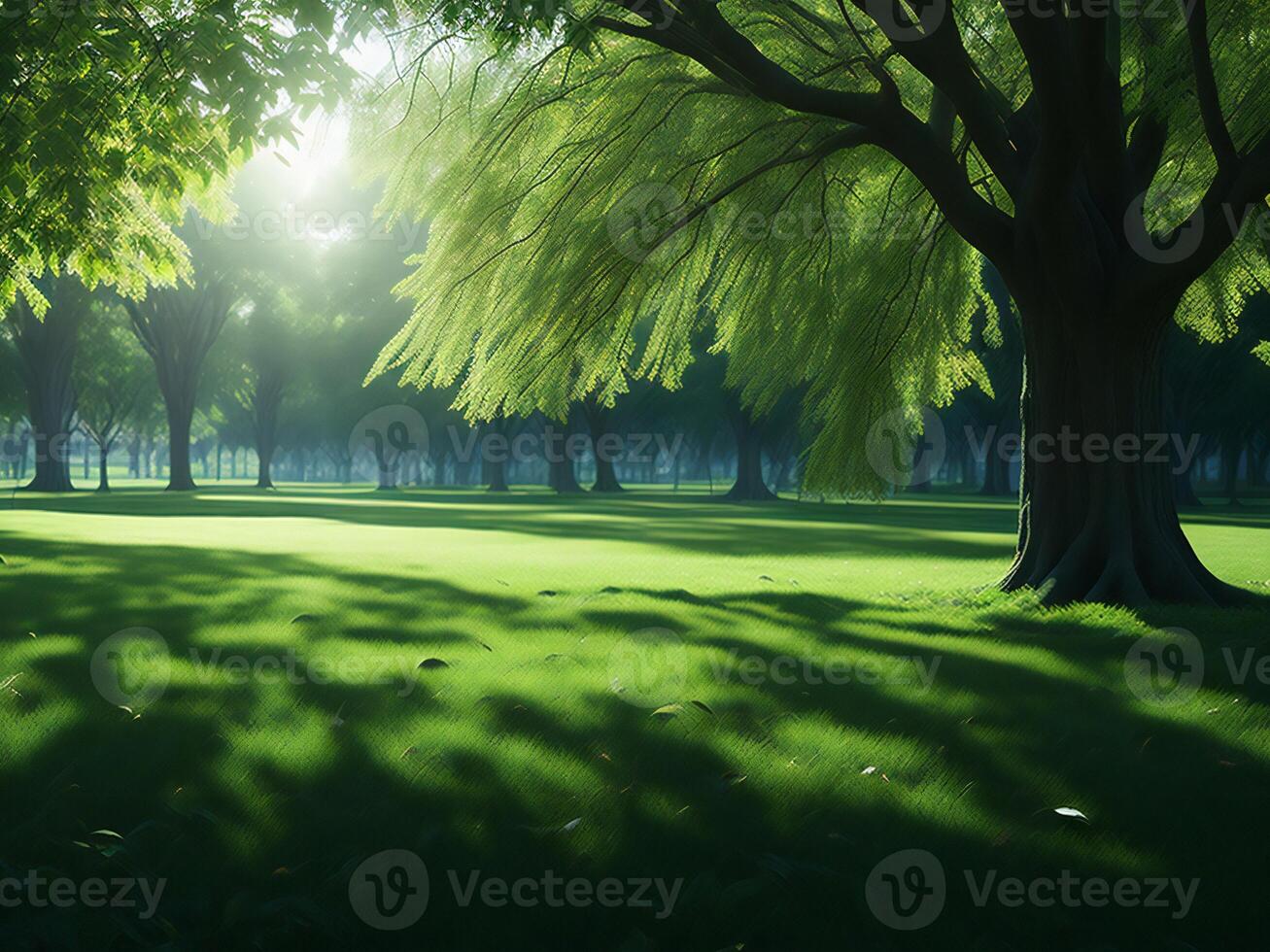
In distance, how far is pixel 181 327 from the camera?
133 feet

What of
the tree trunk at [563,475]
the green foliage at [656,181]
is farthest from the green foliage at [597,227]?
the tree trunk at [563,475]

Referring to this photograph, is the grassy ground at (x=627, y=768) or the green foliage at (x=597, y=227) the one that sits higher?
the green foliage at (x=597, y=227)

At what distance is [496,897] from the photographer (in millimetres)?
3184

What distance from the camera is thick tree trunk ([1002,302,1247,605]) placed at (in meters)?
9.53

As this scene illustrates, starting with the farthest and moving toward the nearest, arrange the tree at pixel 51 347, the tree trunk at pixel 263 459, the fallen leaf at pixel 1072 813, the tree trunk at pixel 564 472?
the tree trunk at pixel 263 459, the tree trunk at pixel 564 472, the tree at pixel 51 347, the fallen leaf at pixel 1072 813

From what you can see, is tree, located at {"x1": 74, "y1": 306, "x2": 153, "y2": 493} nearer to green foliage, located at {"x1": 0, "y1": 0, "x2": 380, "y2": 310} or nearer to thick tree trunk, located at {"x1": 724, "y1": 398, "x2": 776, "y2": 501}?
thick tree trunk, located at {"x1": 724, "y1": 398, "x2": 776, "y2": 501}

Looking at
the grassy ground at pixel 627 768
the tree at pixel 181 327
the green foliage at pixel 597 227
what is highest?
the tree at pixel 181 327

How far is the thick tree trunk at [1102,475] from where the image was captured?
31.3 feet

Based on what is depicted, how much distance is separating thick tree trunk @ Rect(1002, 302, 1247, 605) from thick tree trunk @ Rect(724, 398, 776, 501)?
111 feet

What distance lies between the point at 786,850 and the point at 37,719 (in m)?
3.44

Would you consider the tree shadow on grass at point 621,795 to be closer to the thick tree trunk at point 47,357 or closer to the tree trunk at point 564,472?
the thick tree trunk at point 47,357

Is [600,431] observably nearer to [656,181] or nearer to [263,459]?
[263,459]

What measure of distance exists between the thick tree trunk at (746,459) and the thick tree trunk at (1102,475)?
33.8 metres

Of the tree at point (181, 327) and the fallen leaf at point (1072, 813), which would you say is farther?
the tree at point (181, 327)
